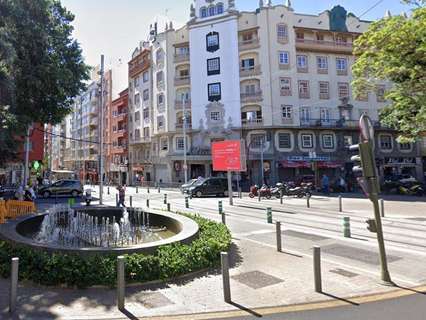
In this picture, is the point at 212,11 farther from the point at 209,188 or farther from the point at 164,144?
the point at 209,188

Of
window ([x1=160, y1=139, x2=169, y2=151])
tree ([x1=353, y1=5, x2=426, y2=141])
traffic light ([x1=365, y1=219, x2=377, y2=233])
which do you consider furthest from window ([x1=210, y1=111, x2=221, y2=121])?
traffic light ([x1=365, y1=219, x2=377, y2=233])

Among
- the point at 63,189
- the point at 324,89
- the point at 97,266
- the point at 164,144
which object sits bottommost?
the point at 97,266

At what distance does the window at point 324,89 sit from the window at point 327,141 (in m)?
4.91

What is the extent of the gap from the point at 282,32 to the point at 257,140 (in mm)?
13701

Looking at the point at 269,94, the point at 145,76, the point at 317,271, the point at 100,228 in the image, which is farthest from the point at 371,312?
the point at 145,76

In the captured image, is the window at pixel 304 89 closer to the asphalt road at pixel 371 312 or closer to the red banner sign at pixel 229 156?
the red banner sign at pixel 229 156

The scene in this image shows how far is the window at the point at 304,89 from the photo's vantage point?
142ft

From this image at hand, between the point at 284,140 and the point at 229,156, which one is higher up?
the point at 284,140

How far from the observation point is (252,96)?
42.8 meters

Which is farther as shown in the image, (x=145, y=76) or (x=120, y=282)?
(x=145, y=76)

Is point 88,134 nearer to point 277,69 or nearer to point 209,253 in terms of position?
point 277,69

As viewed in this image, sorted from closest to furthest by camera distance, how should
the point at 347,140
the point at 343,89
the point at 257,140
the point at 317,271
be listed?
the point at 317,271, the point at 257,140, the point at 347,140, the point at 343,89

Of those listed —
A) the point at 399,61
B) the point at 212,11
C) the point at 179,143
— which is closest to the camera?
the point at 399,61

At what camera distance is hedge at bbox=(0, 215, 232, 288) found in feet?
20.8
